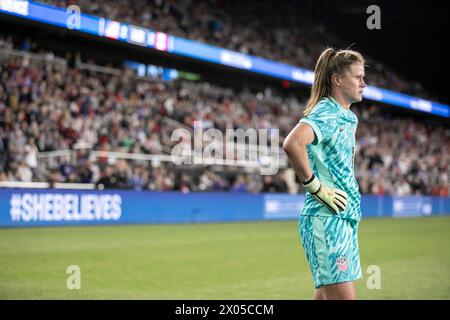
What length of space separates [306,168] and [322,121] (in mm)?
328

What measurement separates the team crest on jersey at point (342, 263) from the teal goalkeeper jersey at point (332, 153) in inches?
10.8

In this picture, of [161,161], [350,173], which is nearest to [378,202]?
[161,161]

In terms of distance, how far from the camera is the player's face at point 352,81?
4.27m

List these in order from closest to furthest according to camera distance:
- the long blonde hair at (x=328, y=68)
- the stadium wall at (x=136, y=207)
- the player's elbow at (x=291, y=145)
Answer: the player's elbow at (x=291, y=145) < the long blonde hair at (x=328, y=68) < the stadium wall at (x=136, y=207)

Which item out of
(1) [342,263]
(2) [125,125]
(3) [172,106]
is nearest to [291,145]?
(1) [342,263]

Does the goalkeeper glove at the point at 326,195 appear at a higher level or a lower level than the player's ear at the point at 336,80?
lower

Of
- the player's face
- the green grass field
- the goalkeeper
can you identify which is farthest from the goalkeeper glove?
the green grass field

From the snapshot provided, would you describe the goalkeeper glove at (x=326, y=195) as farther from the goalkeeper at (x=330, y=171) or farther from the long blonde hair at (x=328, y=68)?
the long blonde hair at (x=328, y=68)

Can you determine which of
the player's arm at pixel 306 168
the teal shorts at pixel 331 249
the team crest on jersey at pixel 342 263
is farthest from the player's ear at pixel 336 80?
the team crest on jersey at pixel 342 263

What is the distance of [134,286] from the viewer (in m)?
8.81

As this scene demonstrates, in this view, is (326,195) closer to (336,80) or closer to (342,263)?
(342,263)

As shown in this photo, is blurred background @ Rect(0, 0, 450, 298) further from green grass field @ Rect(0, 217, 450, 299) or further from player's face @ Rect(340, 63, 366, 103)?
player's face @ Rect(340, 63, 366, 103)

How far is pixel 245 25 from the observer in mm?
37438

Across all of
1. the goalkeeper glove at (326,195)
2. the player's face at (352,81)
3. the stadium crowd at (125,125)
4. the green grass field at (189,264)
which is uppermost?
the stadium crowd at (125,125)
